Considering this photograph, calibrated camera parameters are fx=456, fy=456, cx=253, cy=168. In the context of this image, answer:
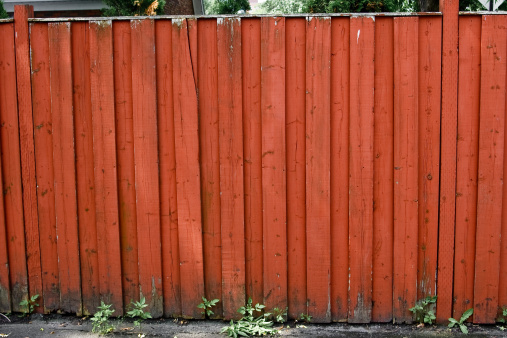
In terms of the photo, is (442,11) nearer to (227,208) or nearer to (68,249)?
(227,208)

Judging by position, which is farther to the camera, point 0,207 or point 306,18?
point 0,207

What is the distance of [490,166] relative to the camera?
12.1 feet

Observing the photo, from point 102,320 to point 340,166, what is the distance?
2374 mm

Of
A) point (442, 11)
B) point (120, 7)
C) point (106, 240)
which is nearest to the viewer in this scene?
point (442, 11)

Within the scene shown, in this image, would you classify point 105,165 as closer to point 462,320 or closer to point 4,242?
point 4,242

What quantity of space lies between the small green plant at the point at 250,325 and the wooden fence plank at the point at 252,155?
0.08 metres

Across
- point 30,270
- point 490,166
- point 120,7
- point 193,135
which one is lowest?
point 30,270

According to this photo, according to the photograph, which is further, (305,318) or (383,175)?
(305,318)

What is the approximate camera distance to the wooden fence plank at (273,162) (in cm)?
372

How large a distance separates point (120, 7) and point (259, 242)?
4825mm

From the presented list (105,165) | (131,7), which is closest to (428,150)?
(105,165)

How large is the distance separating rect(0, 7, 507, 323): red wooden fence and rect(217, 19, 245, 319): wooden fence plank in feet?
0.04

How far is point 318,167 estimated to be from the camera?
3775 millimetres

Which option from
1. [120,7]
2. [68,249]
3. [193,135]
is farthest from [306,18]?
[120,7]
